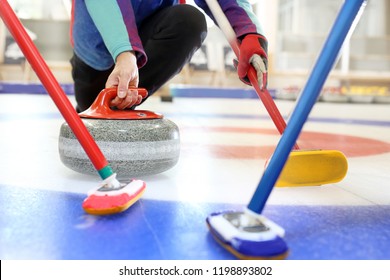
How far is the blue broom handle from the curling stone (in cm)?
39

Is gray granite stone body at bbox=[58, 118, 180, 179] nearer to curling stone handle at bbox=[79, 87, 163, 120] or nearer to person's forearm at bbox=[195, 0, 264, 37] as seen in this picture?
curling stone handle at bbox=[79, 87, 163, 120]

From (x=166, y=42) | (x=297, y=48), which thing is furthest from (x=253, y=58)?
(x=297, y=48)

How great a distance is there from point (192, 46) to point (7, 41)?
21.1ft

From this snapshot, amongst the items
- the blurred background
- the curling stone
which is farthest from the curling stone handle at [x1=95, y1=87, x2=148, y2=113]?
the blurred background

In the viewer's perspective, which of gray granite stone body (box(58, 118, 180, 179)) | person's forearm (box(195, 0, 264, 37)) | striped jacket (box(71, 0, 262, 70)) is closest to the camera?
gray granite stone body (box(58, 118, 180, 179))

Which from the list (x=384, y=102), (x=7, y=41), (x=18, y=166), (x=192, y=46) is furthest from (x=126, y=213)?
(x=7, y=41)

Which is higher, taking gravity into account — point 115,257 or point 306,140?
point 115,257

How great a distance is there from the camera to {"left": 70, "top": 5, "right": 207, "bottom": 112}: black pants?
4.67 feet

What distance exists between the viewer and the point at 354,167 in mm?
1179

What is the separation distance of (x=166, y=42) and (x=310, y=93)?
2.99 ft

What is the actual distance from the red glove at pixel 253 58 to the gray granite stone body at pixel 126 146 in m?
0.24

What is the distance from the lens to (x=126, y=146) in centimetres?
93

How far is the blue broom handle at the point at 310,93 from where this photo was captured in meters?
0.57
